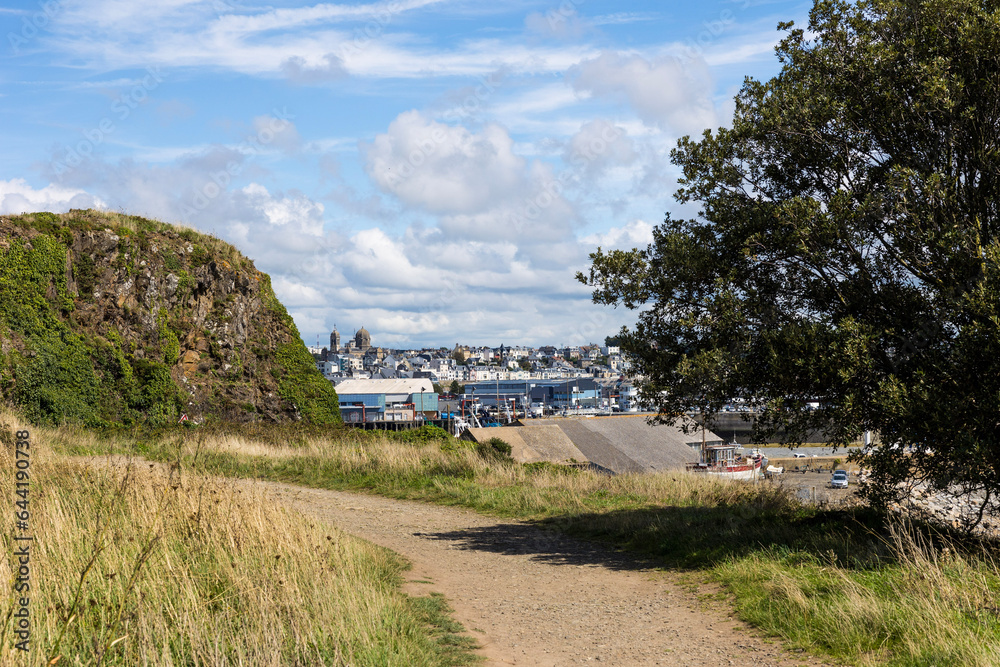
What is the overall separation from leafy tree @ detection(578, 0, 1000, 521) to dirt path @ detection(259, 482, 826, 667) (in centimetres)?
269

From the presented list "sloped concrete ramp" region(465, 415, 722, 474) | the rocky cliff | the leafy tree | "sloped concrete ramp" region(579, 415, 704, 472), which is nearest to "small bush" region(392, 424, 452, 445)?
"sloped concrete ramp" region(465, 415, 722, 474)

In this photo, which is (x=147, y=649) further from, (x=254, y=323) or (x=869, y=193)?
(x=254, y=323)

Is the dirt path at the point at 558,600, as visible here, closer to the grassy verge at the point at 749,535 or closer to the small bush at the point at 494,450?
the grassy verge at the point at 749,535

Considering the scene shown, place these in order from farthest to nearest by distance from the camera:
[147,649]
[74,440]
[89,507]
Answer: [74,440]
[89,507]
[147,649]

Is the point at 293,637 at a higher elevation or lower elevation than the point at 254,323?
lower

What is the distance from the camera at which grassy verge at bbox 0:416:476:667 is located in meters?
5.11

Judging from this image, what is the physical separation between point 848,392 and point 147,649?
7.61m

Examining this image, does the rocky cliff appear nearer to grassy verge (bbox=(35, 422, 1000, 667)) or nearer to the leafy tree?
grassy verge (bbox=(35, 422, 1000, 667))

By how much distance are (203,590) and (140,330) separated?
26.3 meters

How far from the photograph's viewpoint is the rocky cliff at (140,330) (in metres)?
26.6

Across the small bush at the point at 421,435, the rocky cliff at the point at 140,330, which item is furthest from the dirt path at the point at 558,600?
the rocky cliff at the point at 140,330

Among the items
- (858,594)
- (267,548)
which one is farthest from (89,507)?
(858,594)

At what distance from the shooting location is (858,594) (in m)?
7.22

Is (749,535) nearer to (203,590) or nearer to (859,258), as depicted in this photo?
(859,258)
